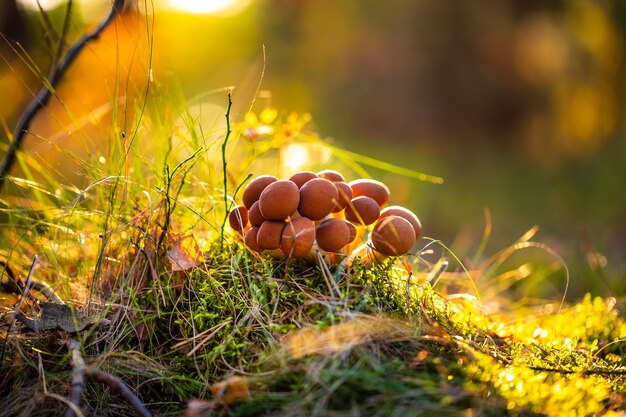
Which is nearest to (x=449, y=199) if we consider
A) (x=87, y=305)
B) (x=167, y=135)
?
(x=167, y=135)

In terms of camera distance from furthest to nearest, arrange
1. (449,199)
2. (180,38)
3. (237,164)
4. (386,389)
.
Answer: (180,38), (449,199), (237,164), (386,389)

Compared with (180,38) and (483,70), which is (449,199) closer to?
(483,70)

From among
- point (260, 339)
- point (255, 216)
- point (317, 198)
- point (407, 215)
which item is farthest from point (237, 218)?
point (407, 215)

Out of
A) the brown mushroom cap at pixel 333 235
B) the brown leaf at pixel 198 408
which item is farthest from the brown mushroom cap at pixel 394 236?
the brown leaf at pixel 198 408

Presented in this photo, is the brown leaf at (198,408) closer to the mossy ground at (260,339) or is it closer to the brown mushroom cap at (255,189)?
the mossy ground at (260,339)

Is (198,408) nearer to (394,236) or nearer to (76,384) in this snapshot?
(76,384)

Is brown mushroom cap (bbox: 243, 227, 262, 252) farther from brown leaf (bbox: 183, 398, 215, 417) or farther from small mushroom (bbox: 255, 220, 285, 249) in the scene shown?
brown leaf (bbox: 183, 398, 215, 417)

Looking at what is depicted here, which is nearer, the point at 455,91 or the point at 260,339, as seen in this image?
the point at 260,339
